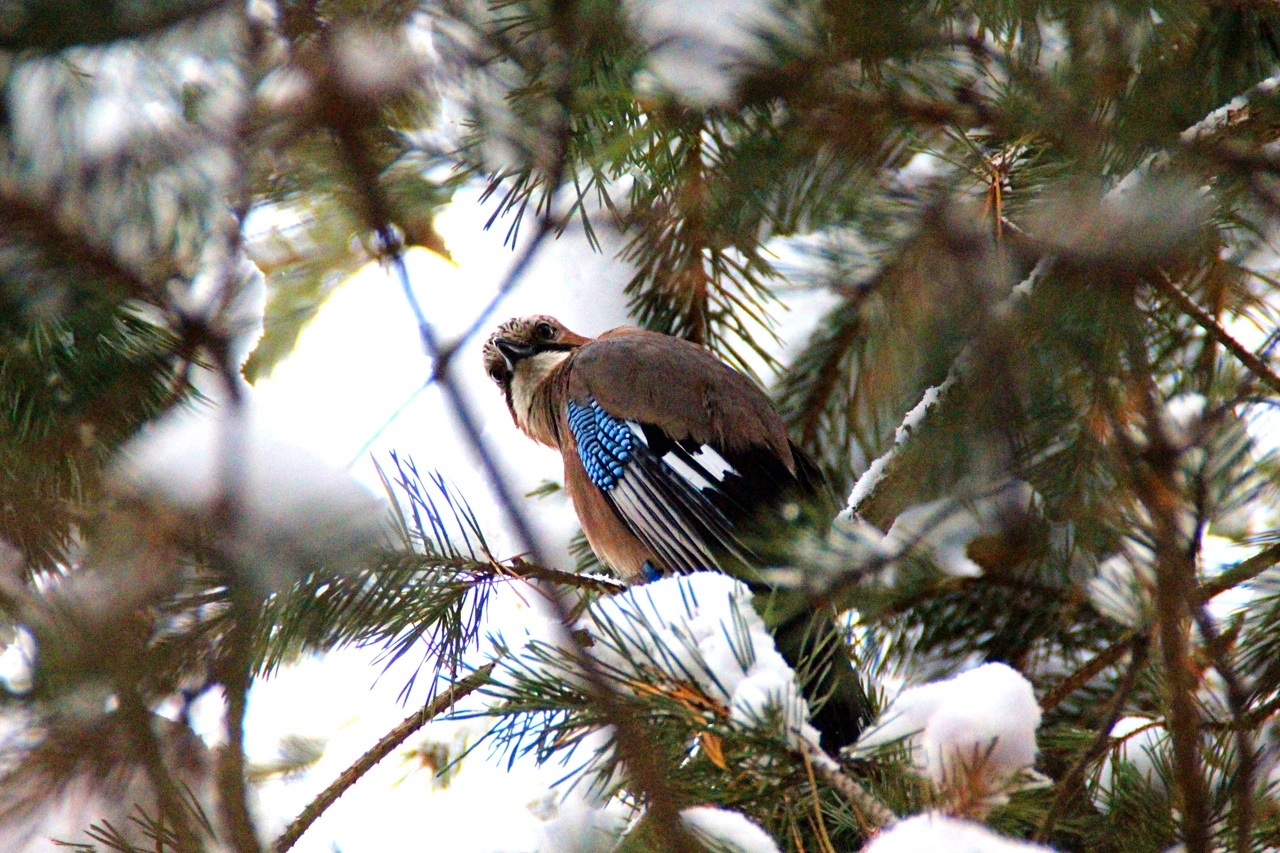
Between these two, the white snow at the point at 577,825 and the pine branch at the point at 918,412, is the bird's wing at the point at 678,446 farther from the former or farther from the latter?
the white snow at the point at 577,825

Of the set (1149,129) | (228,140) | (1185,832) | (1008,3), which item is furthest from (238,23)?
(1185,832)

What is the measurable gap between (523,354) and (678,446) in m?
0.75

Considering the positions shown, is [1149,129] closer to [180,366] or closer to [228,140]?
[228,140]

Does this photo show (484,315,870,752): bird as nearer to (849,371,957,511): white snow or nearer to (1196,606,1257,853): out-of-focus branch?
(849,371,957,511): white snow

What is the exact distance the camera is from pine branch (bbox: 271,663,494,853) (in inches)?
72.9

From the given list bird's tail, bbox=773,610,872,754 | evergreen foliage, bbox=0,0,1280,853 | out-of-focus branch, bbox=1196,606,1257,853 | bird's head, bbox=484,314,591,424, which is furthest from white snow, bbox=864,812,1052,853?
bird's head, bbox=484,314,591,424

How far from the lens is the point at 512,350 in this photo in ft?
10.6

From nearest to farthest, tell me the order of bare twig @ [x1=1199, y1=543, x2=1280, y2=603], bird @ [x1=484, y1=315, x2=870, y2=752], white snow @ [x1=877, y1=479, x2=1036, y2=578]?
white snow @ [x1=877, y1=479, x2=1036, y2=578] < bare twig @ [x1=1199, y1=543, x2=1280, y2=603] < bird @ [x1=484, y1=315, x2=870, y2=752]

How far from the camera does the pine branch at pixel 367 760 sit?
185 centimetres

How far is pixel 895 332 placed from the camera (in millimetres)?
1626

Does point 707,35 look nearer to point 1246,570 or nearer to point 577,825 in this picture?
point 1246,570

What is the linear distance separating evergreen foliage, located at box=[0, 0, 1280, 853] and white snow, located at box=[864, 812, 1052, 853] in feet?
0.14

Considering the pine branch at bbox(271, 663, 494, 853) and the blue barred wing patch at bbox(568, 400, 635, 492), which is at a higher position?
the blue barred wing patch at bbox(568, 400, 635, 492)

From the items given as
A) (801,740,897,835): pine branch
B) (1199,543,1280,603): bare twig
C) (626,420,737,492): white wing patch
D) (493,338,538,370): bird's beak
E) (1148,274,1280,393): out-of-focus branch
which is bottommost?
(801,740,897,835): pine branch
